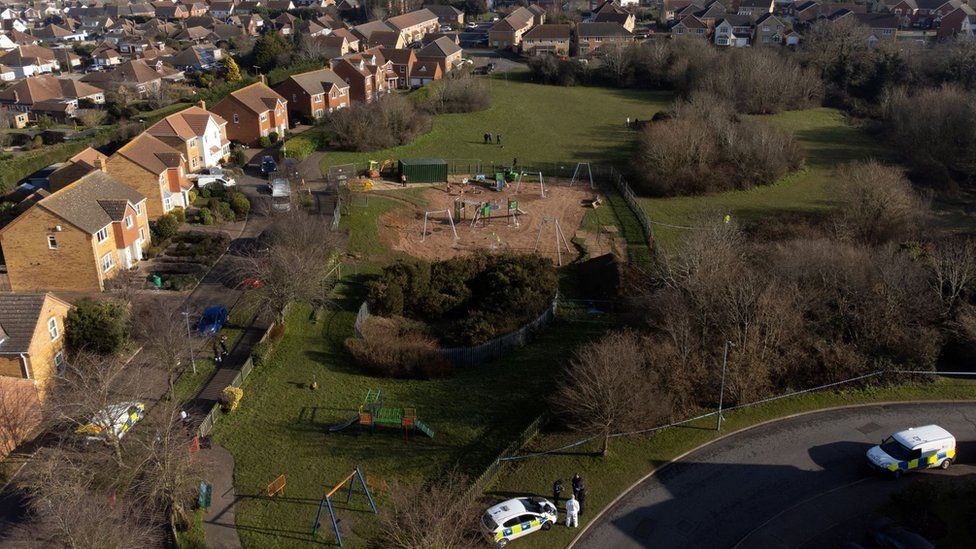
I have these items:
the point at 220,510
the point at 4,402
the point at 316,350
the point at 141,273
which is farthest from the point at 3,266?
the point at 220,510

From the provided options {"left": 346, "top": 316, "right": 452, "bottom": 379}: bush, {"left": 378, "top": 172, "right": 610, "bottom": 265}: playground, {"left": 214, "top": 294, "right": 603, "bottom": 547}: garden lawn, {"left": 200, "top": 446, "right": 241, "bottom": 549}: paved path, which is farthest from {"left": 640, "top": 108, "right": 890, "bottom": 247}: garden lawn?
{"left": 200, "top": 446, "right": 241, "bottom": 549}: paved path

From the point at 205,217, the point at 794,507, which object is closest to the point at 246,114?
the point at 205,217

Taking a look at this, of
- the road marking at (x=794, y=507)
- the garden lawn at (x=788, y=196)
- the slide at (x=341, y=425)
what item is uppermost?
the slide at (x=341, y=425)

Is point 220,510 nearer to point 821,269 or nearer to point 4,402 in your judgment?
point 4,402

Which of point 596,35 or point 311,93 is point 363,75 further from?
point 596,35

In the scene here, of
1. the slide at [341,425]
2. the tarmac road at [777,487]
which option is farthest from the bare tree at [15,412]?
the tarmac road at [777,487]

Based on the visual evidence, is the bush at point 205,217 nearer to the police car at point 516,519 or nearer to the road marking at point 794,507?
the police car at point 516,519
